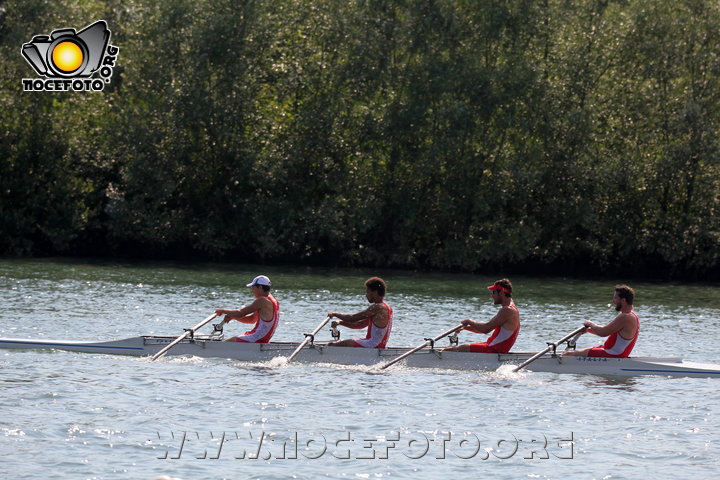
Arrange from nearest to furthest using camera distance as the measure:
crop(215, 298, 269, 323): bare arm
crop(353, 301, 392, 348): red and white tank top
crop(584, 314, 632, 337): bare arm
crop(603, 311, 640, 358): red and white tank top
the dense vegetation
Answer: crop(584, 314, 632, 337): bare arm, crop(603, 311, 640, 358): red and white tank top, crop(215, 298, 269, 323): bare arm, crop(353, 301, 392, 348): red and white tank top, the dense vegetation

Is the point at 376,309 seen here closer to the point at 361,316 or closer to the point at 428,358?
the point at 361,316

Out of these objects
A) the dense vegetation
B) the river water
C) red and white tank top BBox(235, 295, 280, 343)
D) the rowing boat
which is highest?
the dense vegetation

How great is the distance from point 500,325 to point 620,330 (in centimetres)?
227

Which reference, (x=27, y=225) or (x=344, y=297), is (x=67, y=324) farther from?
(x=27, y=225)

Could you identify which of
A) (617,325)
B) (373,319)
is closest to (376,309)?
(373,319)

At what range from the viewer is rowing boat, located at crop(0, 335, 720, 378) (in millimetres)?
20750

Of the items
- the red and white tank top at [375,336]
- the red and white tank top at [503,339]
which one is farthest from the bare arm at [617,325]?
the red and white tank top at [375,336]

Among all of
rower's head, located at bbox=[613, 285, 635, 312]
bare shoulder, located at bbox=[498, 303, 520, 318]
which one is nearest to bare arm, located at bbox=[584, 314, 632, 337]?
rower's head, located at bbox=[613, 285, 635, 312]

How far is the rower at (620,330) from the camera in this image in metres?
20.4

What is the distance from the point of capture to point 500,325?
2097 cm

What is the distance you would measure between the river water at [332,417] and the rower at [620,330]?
1.93ft

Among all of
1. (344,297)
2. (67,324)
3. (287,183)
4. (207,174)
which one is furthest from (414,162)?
(67,324)

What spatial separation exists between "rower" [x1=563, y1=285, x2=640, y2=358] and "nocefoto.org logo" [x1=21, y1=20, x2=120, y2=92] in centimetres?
2907

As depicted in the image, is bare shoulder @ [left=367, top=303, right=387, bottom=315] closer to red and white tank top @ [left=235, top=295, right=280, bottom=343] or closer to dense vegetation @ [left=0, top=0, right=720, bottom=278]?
red and white tank top @ [left=235, top=295, right=280, bottom=343]
